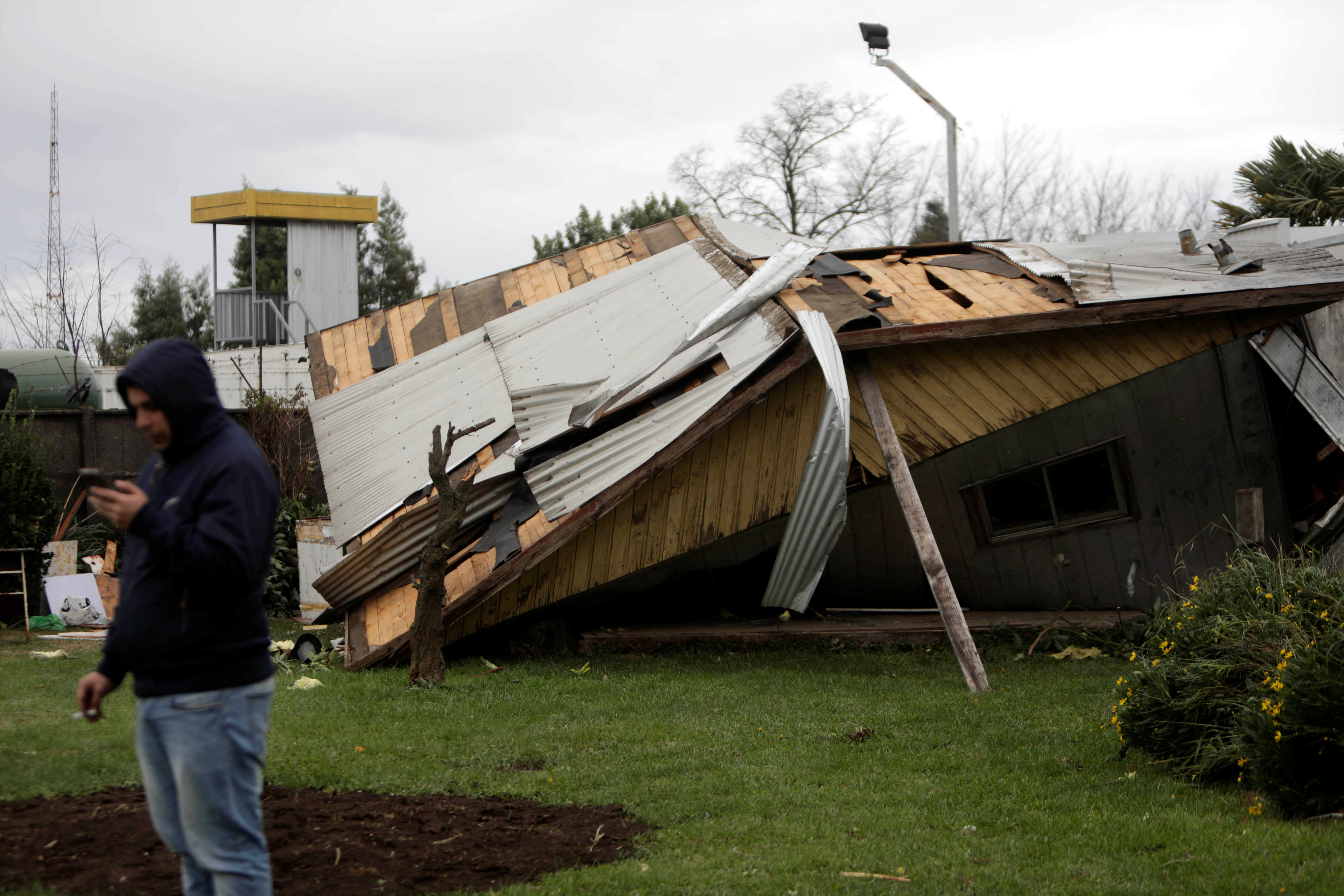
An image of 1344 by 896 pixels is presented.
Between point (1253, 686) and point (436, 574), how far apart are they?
5.26 m

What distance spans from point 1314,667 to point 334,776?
4.70 m

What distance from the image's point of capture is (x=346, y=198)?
22625 millimetres

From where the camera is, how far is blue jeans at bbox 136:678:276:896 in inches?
107

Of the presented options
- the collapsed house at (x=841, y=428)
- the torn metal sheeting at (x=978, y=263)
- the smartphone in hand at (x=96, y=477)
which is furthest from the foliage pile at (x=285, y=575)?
the smartphone in hand at (x=96, y=477)

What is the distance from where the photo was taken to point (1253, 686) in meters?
5.04

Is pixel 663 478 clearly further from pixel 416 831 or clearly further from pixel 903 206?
pixel 903 206

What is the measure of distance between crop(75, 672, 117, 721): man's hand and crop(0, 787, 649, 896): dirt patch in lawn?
0.99 metres

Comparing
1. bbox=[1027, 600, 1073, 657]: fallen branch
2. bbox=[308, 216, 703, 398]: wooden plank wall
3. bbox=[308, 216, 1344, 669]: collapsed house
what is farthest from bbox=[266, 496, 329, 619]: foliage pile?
bbox=[1027, 600, 1073, 657]: fallen branch

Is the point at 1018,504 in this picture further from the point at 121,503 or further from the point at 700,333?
the point at 121,503

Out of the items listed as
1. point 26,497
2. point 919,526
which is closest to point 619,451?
point 919,526

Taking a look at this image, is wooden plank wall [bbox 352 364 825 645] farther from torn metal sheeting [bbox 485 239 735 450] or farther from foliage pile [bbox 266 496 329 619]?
foliage pile [bbox 266 496 329 619]

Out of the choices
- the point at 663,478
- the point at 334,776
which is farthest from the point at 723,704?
the point at 334,776

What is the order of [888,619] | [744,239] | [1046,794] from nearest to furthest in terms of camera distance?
[1046,794] < [888,619] < [744,239]

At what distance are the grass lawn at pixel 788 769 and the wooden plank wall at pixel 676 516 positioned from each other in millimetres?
629
